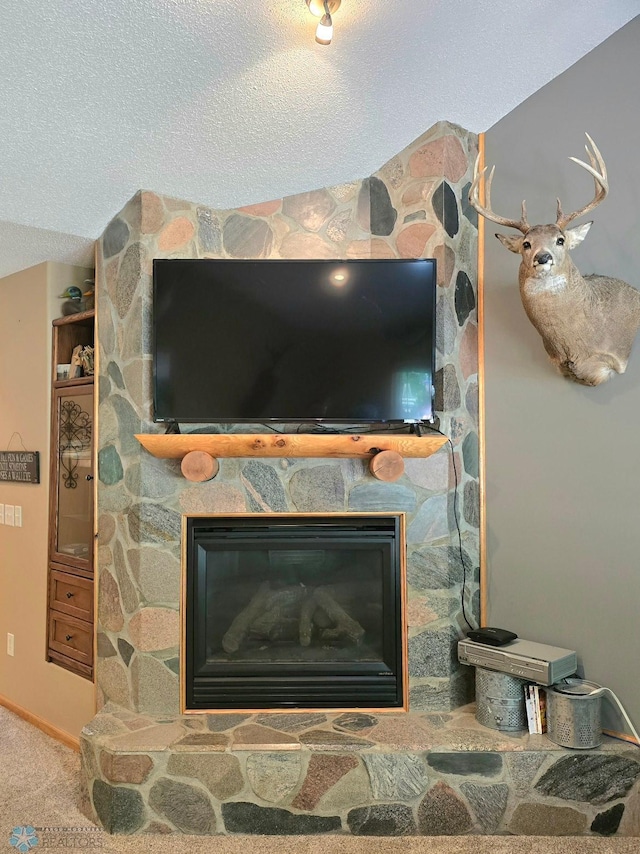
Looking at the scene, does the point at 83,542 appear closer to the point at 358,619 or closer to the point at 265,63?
the point at 358,619

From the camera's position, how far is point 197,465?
272 cm

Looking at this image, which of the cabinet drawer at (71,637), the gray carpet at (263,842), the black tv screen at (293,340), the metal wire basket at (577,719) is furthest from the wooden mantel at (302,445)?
the gray carpet at (263,842)

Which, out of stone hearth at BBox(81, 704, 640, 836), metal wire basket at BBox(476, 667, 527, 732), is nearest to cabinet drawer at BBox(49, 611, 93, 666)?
stone hearth at BBox(81, 704, 640, 836)

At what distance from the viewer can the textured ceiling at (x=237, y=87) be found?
7.04 ft

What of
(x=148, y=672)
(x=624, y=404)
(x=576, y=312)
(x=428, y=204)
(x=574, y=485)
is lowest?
(x=148, y=672)

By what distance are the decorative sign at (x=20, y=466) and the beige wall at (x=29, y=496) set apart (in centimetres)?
4

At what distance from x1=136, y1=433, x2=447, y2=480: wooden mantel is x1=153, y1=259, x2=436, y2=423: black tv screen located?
0.14m

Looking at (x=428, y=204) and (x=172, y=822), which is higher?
(x=428, y=204)

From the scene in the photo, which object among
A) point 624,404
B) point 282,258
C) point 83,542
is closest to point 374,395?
point 282,258

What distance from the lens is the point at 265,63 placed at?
92.4 inches

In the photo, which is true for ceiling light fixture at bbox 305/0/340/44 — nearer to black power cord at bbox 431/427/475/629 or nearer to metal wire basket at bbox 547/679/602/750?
black power cord at bbox 431/427/475/629

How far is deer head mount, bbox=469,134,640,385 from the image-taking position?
244cm

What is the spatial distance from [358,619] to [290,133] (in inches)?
80.5

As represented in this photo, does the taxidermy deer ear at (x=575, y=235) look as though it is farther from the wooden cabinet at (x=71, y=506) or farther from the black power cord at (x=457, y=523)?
the wooden cabinet at (x=71, y=506)
